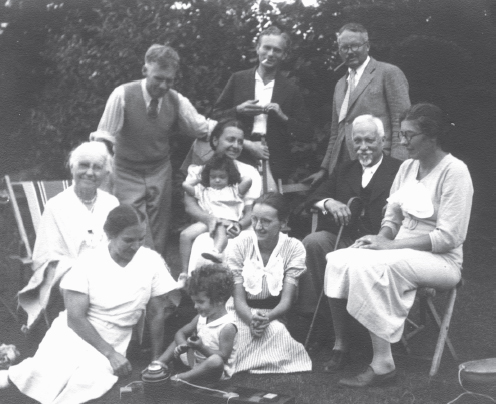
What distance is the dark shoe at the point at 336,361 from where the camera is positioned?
4074mm

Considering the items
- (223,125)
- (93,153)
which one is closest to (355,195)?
(223,125)

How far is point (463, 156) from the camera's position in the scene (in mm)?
6141

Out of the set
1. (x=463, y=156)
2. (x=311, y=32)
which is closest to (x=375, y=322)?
(x=463, y=156)

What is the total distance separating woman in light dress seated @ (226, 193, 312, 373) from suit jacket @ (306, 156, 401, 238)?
474 mm

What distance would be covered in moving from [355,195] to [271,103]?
0.93 metres

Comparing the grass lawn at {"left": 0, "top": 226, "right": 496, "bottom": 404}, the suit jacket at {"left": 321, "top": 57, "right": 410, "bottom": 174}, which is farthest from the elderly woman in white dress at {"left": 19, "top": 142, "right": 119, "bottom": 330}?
the suit jacket at {"left": 321, "top": 57, "right": 410, "bottom": 174}

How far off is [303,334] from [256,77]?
1.89 m

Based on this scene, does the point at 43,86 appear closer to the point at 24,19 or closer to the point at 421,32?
the point at 24,19

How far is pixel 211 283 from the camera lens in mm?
3877

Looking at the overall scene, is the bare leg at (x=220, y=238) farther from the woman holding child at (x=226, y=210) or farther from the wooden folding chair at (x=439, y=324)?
the wooden folding chair at (x=439, y=324)

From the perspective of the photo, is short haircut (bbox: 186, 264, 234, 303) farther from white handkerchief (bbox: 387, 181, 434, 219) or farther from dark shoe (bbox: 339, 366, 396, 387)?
white handkerchief (bbox: 387, 181, 434, 219)

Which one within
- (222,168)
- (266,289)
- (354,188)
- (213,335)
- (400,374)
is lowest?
(400,374)

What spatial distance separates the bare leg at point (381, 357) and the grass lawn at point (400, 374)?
10 cm

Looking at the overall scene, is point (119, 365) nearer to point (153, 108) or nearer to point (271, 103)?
point (153, 108)
